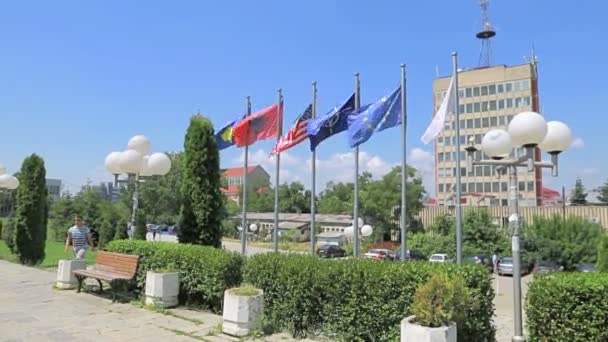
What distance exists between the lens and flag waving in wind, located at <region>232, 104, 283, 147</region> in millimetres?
17203

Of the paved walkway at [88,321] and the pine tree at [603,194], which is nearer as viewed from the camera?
the paved walkway at [88,321]

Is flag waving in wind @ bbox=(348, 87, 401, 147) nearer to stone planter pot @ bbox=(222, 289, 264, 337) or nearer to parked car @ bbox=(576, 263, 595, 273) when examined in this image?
stone planter pot @ bbox=(222, 289, 264, 337)

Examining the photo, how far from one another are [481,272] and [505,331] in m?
5.60

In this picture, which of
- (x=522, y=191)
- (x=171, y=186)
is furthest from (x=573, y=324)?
(x=522, y=191)

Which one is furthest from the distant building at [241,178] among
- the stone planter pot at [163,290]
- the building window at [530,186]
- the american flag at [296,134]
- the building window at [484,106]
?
the stone planter pot at [163,290]

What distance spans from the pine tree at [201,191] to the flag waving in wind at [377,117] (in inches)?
154

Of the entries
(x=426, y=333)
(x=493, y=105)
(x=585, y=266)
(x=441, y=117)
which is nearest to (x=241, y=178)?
(x=493, y=105)

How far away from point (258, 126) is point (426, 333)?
12938 mm

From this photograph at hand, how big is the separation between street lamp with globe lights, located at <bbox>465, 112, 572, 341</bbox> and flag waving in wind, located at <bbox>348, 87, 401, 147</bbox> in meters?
5.60

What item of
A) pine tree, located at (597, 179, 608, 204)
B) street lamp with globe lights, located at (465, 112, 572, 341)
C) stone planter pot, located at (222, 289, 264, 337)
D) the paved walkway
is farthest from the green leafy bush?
pine tree, located at (597, 179, 608, 204)

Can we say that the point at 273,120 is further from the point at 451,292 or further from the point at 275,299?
the point at 451,292

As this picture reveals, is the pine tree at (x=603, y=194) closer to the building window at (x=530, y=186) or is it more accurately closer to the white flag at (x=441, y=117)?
the building window at (x=530, y=186)

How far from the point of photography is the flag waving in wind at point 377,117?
43.2ft

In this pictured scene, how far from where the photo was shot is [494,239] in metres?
45.0
